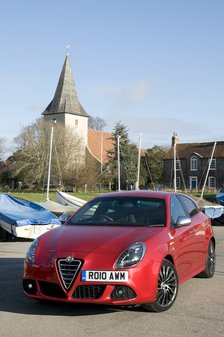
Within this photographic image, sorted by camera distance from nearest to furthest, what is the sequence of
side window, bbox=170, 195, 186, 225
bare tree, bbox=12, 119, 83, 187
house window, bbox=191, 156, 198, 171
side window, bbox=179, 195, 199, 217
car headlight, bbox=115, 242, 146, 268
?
1. car headlight, bbox=115, 242, 146, 268
2. side window, bbox=170, 195, 186, 225
3. side window, bbox=179, 195, 199, 217
4. bare tree, bbox=12, 119, 83, 187
5. house window, bbox=191, 156, 198, 171

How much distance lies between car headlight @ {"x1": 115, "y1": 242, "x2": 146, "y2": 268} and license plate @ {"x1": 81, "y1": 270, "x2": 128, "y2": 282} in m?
0.11

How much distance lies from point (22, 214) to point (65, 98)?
84.2m

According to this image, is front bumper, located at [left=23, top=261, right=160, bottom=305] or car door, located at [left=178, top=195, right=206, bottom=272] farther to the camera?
car door, located at [left=178, top=195, right=206, bottom=272]

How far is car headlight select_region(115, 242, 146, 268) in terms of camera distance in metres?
6.16

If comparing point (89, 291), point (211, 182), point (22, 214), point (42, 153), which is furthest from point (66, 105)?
point (89, 291)

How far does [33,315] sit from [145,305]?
145 cm

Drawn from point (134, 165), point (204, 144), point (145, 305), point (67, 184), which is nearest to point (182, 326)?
point (145, 305)

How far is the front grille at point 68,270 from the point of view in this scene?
20.2 ft

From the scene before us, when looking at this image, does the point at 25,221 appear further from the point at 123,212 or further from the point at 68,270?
the point at 68,270

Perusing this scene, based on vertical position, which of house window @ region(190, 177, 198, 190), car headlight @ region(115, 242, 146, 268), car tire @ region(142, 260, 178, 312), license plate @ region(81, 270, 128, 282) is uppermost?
car headlight @ region(115, 242, 146, 268)

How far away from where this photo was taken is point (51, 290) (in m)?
6.34

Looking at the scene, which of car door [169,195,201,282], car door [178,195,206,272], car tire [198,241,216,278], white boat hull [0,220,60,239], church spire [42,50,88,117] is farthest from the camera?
church spire [42,50,88,117]

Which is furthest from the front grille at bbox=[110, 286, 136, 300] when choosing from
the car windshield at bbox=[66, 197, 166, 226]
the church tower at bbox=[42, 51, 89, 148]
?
the church tower at bbox=[42, 51, 89, 148]

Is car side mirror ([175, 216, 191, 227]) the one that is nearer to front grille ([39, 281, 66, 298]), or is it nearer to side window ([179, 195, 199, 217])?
side window ([179, 195, 199, 217])
